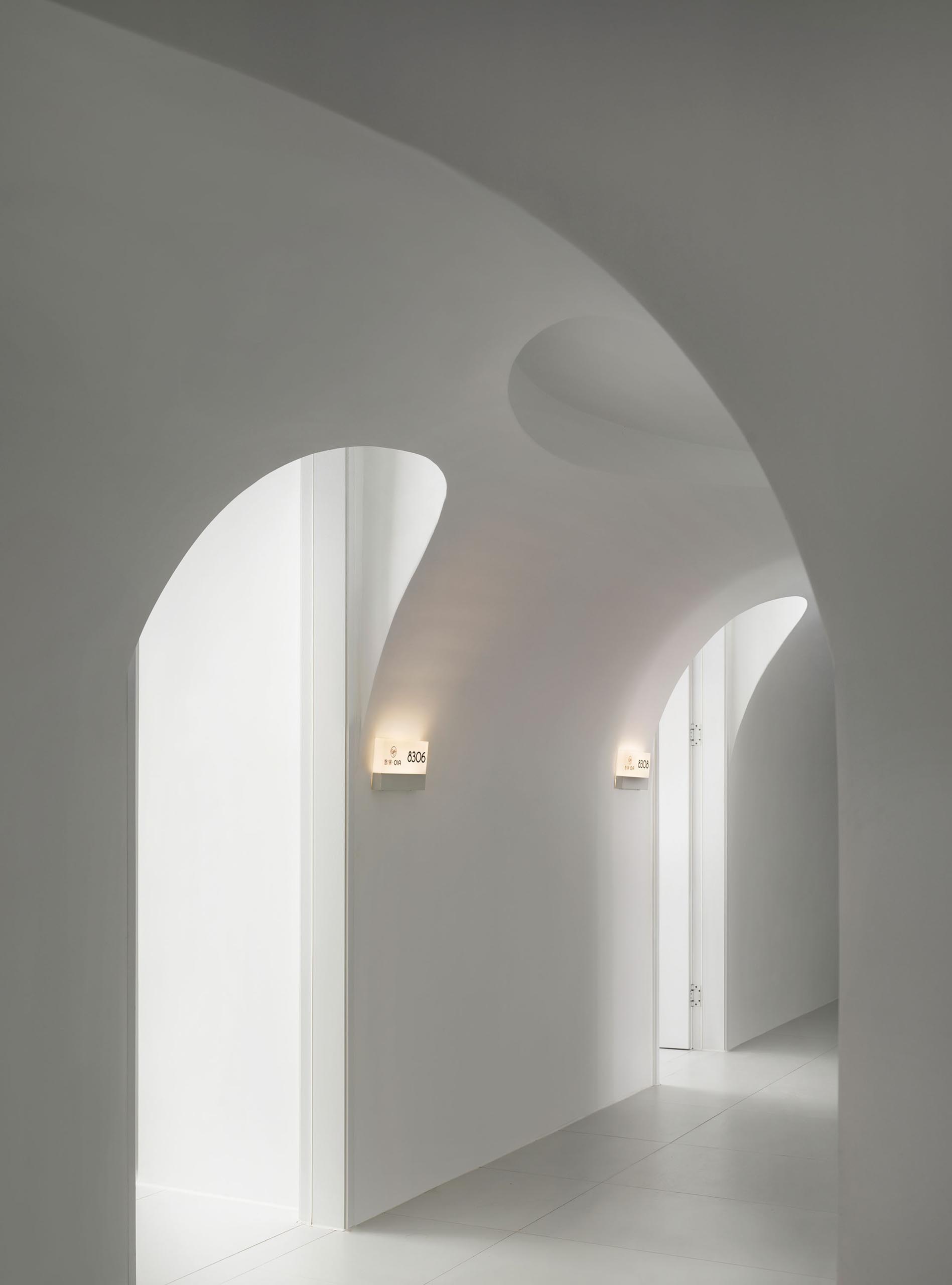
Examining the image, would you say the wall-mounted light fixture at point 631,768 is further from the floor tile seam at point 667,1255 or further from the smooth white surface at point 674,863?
the floor tile seam at point 667,1255

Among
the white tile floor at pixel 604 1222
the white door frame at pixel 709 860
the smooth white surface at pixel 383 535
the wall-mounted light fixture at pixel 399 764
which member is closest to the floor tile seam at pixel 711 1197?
the white tile floor at pixel 604 1222

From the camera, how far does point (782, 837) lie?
12219 mm

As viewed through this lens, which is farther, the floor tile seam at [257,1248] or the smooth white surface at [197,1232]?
the smooth white surface at [197,1232]

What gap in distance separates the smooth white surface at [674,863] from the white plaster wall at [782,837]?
1.22ft

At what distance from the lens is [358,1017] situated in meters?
6.18

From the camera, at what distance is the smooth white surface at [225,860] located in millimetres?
6375

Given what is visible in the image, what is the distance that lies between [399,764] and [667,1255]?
8.55 ft

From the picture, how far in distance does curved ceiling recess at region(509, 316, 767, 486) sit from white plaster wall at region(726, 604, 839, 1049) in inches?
175

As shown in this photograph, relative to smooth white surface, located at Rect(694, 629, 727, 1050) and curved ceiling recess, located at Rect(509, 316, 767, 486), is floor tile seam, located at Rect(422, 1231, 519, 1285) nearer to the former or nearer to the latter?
curved ceiling recess, located at Rect(509, 316, 767, 486)

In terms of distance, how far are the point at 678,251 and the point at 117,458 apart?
→ 199 centimetres

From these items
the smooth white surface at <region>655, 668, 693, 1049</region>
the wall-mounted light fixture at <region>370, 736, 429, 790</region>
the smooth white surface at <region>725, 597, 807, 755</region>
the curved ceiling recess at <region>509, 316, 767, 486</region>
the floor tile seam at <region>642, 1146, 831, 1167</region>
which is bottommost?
the floor tile seam at <region>642, 1146, 831, 1167</region>

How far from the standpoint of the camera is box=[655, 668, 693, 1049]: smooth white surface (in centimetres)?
1091

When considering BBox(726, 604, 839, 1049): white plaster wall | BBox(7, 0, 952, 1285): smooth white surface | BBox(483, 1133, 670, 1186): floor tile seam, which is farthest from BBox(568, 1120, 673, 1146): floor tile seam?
BBox(7, 0, 952, 1285): smooth white surface

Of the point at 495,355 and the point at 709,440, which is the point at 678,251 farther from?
the point at 709,440
